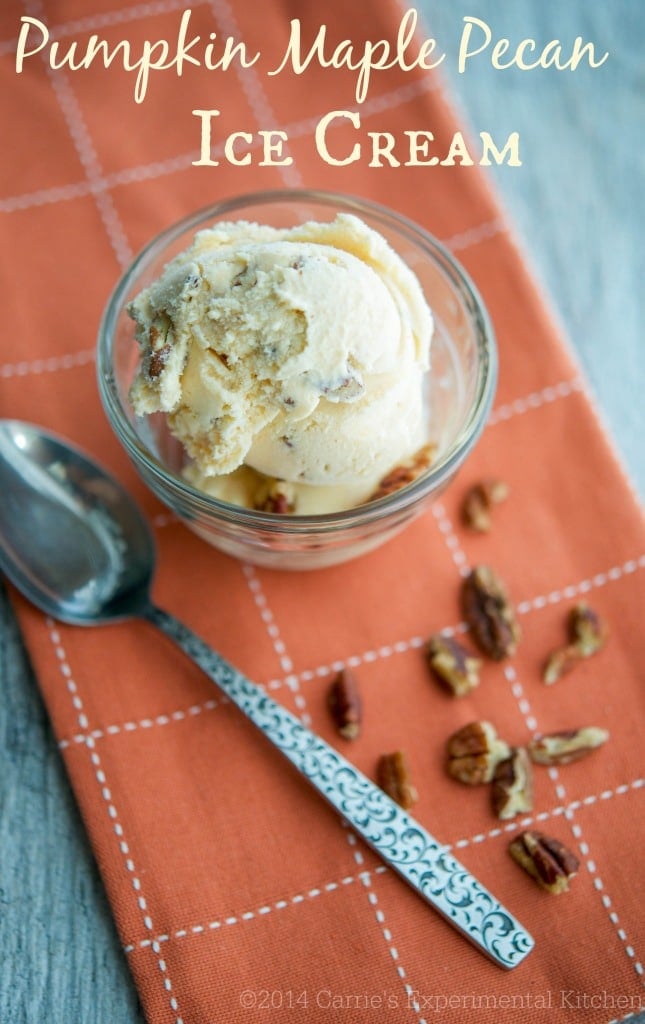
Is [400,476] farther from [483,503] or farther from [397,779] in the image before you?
[397,779]

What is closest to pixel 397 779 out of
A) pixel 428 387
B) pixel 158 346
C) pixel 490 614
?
pixel 490 614

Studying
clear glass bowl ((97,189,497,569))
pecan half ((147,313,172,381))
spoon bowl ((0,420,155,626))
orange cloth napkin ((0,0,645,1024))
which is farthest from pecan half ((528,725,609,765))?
pecan half ((147,313,172,381))

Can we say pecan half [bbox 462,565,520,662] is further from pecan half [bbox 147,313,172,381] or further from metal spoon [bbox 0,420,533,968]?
pecan half [bbox 147,313,172,381]

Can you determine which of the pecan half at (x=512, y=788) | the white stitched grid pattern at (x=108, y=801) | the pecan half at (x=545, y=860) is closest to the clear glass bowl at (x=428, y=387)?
the white stitched grid pattern at (x=108, y=801)

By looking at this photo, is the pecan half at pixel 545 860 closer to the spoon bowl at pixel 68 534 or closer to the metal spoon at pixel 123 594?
the metal spoon at pixel 123 594

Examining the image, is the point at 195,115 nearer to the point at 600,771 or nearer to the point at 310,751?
the point at 310,751
